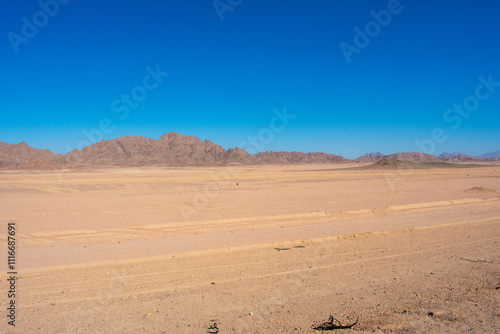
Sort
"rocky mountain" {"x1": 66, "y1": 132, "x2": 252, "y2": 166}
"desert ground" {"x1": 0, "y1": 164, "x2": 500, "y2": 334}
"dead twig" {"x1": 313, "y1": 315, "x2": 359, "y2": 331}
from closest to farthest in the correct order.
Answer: "dead twig" {"x1": 313, "y1": 315, "x2": 359, "y2": 331} → "desert ground" {"x1": 0, "y1": 164, "x2": 500, "y2": 334} → "rocky mountain" {"x1": 66, "y1": 132, "x2": 252, "y2": 166}

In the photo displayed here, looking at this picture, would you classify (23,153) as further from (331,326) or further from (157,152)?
(331,326)

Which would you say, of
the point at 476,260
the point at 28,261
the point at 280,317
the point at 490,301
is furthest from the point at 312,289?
the point at 28,261

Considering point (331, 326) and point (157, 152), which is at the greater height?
point (157, 152)

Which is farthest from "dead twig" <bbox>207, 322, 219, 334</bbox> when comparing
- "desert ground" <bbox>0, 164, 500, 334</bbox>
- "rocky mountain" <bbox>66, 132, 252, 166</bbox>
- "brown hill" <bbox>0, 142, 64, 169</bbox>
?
"brown hill" <bbox>0, 142, 64, 169</bbox>

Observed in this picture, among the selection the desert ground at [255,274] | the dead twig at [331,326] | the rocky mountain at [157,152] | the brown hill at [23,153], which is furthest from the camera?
the rocky mountain at [157,152]

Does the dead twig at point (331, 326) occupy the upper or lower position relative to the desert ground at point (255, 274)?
lower

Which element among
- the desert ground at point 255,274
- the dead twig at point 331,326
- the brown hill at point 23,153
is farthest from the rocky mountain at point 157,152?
the dead twig at point 331,326

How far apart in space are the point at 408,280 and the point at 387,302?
4.15ft

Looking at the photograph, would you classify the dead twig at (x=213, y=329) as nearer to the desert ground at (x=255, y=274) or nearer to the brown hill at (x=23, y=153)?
the desert ground at (x=255, y=274)

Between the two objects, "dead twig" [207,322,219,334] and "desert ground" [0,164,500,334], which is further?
"desert ground" [0,164,500,334]

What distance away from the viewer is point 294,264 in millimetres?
7516

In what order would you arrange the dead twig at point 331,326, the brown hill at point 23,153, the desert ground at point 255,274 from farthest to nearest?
the brown hill at point 23,153 < the desert ground at point 255,274 < the dead twig at point 331,326

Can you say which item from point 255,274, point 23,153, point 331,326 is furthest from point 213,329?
point 23,153

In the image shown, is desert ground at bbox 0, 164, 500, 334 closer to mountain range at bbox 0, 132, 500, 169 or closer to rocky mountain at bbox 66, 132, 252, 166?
mountain range at bbox 0, 132, 500, 169
